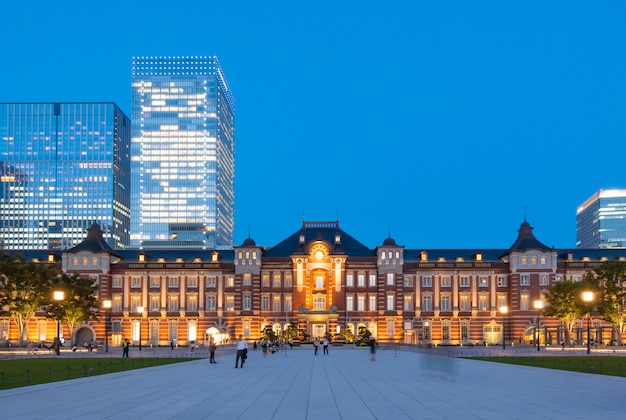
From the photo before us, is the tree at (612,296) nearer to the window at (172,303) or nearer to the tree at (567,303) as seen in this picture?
the tree at (567,303)

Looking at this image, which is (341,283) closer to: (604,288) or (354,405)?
(604,288)

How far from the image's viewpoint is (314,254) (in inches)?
4387

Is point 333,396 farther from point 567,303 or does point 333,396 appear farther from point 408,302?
point 408,302

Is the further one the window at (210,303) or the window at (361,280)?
the window at (210,303)

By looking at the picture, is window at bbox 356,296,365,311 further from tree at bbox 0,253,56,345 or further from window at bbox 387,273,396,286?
tree at bbox 0,253,56,345

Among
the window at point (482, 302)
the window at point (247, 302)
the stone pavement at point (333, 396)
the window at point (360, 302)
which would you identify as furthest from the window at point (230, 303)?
the stone pavement at point (333, 396)

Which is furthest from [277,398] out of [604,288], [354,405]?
[604,288]

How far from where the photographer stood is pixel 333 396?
28.0 metres

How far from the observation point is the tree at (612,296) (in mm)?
88812

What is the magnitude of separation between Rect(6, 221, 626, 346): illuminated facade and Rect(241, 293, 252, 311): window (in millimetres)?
141

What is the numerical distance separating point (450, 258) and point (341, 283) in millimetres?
17107

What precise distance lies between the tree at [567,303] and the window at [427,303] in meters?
19.2

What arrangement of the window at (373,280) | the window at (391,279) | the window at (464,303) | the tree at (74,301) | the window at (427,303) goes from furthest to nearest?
1. the window at (373,280)
2. the window at (427,303)
3. the window at (464,303)
4. the window at (391,279)
5. the tree at (74,301)

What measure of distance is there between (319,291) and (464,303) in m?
20.6
